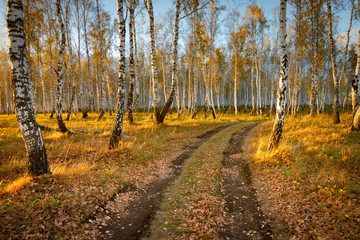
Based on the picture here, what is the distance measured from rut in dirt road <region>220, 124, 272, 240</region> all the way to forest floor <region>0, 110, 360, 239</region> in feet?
0.08

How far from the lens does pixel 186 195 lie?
540 cm

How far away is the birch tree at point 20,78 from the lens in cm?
432

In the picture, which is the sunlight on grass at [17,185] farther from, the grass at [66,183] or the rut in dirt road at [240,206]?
the rut in dirt road at [240,206]

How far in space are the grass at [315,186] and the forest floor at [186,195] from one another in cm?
2

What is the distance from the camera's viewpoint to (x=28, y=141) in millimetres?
4680

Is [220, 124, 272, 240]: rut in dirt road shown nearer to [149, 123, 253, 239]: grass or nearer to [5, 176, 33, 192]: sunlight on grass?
[149, 123, 253, 239]: grass

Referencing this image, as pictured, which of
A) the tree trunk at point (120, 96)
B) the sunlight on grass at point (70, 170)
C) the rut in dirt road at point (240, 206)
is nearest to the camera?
the rut in dirt road at point (240, 206)

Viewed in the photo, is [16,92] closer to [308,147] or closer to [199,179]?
[199,179]

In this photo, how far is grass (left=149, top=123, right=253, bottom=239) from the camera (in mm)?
3930

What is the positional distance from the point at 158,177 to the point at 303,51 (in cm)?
2408

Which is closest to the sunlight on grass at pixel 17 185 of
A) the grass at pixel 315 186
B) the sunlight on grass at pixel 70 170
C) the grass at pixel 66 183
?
the grass at pixel 66 183

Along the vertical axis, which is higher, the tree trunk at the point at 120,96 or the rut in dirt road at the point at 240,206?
the tree trunk at the point at 120,96

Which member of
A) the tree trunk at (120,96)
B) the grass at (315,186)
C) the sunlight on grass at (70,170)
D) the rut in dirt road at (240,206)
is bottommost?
the rut in dirt road at (240,206)

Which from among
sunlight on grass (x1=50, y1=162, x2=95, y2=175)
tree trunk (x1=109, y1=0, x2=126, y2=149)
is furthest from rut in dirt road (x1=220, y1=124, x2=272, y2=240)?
tree trunk (x1=109, y1=0, x2=126, y2=149)
